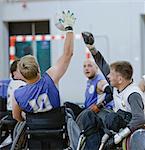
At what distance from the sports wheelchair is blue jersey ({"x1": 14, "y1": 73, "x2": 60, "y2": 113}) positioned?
58mm

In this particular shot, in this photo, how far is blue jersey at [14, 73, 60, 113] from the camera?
13.2ft

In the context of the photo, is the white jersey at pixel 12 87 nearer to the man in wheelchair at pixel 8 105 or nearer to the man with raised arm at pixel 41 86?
the man in wheelchair at pixel 8 105

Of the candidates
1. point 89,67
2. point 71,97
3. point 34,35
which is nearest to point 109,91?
point 89,67

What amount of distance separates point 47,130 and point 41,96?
29 cm

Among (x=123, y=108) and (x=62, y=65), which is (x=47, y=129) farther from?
(x=123, y=108)

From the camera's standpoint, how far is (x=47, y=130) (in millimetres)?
4082

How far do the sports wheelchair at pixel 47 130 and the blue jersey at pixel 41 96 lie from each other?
0.06m

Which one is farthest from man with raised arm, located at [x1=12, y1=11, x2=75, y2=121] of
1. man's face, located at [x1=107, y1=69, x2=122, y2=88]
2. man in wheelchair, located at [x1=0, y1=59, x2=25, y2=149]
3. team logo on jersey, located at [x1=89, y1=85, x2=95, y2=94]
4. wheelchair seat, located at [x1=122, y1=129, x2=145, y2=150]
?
team logo on jersey, located at [x1=89, y1=85, x2=95, y2=94]

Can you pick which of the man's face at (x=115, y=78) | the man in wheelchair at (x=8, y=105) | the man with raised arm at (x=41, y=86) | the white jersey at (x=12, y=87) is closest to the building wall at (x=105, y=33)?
the man in wheelchair at (x=8, y=105)

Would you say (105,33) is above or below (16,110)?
above

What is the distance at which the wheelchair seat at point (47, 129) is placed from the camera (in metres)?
4.06

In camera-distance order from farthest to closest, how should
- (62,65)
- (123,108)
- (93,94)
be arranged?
(93,94)
(62,65)
(123,108)

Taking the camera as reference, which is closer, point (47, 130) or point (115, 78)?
point (115, 78)

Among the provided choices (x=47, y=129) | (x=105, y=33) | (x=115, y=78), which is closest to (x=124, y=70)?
Answer: (x=115, y=78)
